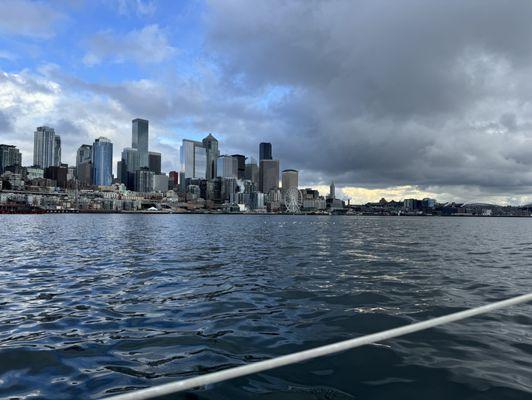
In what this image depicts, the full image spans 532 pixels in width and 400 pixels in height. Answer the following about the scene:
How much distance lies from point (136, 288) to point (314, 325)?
33.6 ft

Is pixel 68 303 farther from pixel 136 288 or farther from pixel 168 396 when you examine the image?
pixel 168 396

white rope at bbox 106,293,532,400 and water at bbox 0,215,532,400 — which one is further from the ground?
white rope at bbox 106,293,532,400

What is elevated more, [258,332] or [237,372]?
[237,372]

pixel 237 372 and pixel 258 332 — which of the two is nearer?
pixel 237 372

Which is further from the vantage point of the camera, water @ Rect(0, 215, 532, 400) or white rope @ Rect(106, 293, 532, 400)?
water @ Rect(0, 215, 532, 400)

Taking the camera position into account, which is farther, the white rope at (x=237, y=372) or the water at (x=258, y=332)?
the water at (x=258, y=332)

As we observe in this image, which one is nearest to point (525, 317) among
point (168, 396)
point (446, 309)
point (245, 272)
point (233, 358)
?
point (446, 309)

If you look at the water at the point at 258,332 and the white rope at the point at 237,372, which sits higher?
the white rope at the point at 237,372

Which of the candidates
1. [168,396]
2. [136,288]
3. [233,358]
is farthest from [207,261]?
[168,396]

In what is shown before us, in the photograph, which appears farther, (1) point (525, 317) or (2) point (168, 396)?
(1) point (525, 317)

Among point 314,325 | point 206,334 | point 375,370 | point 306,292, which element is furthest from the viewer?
point 306,292

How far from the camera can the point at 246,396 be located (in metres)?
7.78

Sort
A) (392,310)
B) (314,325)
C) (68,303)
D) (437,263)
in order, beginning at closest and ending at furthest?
(314,325) → (392,310) → (68,303) → (437,263)

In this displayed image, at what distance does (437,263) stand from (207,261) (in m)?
17.7
